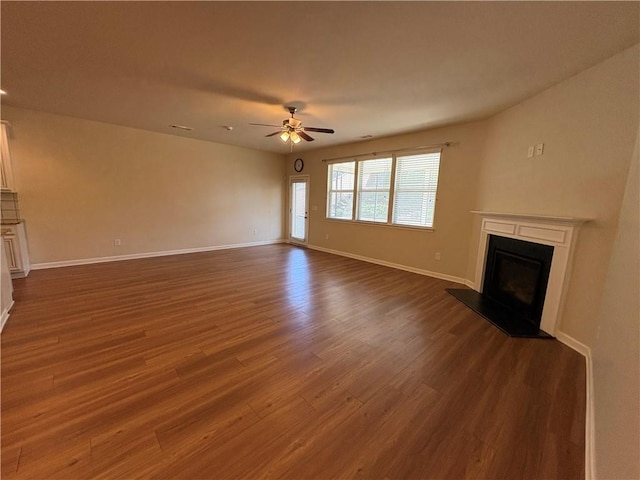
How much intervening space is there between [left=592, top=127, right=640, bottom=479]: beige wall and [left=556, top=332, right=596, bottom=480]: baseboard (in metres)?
0.06

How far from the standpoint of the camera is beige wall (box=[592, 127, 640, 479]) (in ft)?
3.38

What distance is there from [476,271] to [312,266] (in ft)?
9.56

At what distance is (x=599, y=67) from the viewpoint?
2.34m

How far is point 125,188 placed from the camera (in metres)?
5.14

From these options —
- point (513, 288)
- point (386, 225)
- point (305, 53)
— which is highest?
point (305, 53)

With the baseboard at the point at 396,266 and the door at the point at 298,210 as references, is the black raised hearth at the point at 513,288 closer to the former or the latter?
the baseboard at the point at 396,266

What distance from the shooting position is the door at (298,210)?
7327 mm

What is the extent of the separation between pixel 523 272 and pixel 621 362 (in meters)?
2.09

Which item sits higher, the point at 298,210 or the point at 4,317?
the point at 298,210

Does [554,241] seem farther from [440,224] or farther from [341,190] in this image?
[341,190]

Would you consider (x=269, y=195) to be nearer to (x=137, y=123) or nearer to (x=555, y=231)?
(x=137, y=123)

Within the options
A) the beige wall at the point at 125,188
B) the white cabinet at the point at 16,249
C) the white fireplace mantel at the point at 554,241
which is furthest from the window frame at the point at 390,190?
the white cabinet at the point at 16,249

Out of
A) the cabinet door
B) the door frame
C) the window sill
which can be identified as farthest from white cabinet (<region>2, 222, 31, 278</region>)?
the window sill

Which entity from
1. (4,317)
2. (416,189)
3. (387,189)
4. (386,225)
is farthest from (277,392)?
(387,189)
